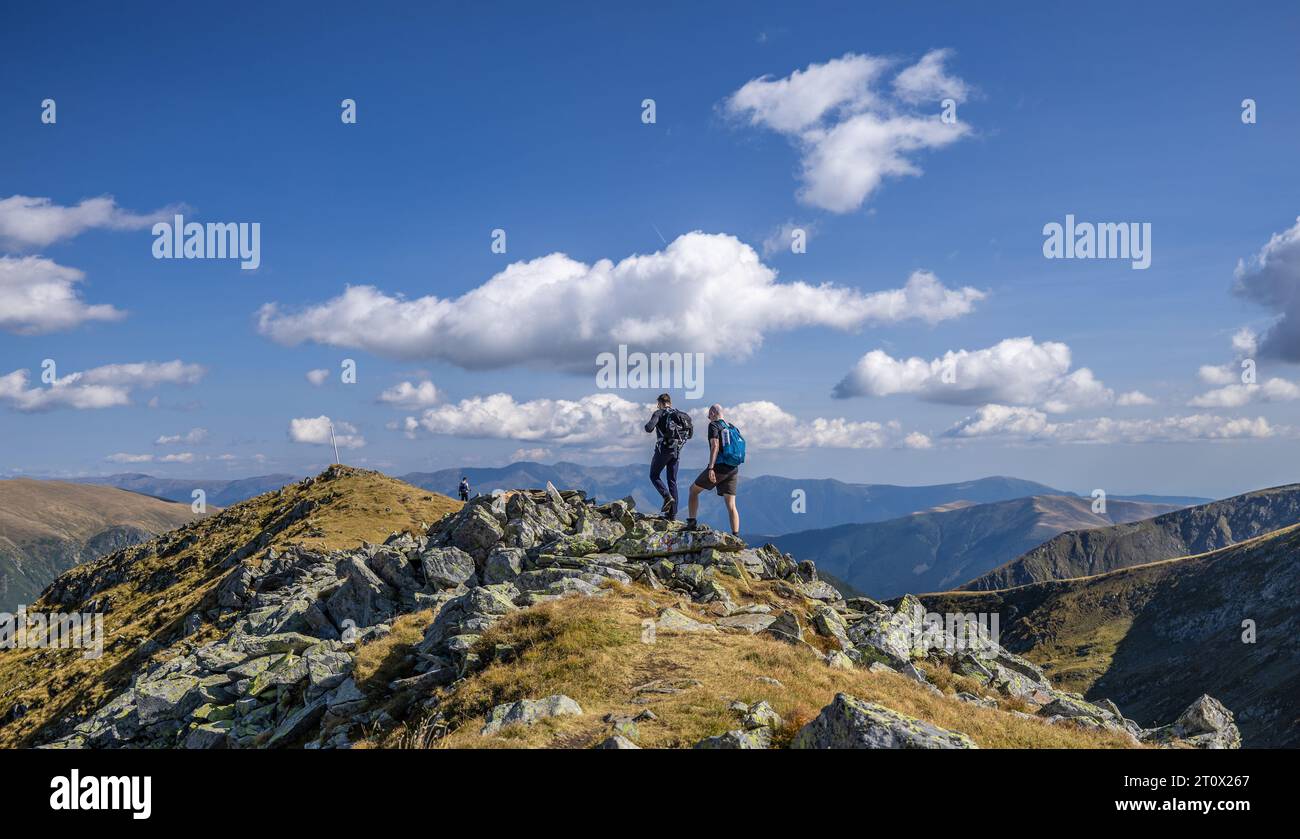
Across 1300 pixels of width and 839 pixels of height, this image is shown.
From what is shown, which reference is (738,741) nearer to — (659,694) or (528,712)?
(659,694)

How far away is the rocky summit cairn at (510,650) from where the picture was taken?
15.0 m

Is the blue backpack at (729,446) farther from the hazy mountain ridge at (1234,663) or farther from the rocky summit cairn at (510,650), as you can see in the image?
the hazy mountain ridge at (1234,663)

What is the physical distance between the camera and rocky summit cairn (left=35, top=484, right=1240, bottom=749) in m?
15.0

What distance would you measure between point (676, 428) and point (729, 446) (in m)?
2.66

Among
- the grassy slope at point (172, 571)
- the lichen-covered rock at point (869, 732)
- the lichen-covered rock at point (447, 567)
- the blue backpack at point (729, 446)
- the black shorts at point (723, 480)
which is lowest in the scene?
the grassy slope at point (172, 571)

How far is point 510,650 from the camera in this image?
17.3 m

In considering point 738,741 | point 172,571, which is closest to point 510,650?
point 738,741

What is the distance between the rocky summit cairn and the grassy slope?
23567mm

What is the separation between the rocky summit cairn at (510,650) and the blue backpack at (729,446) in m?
4.76

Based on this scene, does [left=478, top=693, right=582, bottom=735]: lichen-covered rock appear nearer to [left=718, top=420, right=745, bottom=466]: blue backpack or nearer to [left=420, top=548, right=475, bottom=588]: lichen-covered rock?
[left=718, top=420, right=745, bottom=466]: blue backpack

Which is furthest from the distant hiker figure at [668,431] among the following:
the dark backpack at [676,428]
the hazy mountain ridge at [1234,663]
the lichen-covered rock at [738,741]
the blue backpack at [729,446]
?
the hazy mountain ridge at [1234,663]

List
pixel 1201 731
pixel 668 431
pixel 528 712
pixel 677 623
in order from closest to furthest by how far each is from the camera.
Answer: pixel 528 712, pixel 677 623, pixel 1201 731, pixel 668 431
